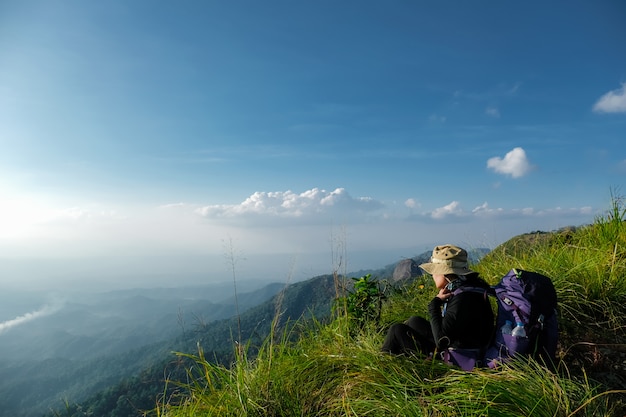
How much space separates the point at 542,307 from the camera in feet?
10.2

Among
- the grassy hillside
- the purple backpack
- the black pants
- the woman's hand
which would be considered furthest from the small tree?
the purple backpack

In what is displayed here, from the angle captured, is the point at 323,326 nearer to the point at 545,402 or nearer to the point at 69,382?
the point at 545,402

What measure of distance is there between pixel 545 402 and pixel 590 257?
12.0 feet

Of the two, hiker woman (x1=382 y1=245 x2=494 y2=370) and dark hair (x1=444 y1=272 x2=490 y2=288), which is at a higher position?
dark hair (x1=444 y1=272 x2=490 y2=288)

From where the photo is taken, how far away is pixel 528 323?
3.09 meters

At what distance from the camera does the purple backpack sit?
3076 mm

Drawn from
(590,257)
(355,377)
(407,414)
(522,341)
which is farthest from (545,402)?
(590,257)

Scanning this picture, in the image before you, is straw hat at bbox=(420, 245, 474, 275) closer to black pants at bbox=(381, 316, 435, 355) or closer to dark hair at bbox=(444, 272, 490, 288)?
dark hair at bbox=(444, 272, 490, 288)

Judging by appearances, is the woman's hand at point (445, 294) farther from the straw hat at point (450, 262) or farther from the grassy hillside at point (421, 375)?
the grassy hillside at point (421, 375)

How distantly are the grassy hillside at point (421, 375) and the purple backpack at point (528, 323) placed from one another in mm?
138

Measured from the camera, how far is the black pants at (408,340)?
3564 mm

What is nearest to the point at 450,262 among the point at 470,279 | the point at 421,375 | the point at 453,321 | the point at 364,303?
the point at 470,279

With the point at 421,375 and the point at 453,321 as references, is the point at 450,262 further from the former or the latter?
the point at 421,375

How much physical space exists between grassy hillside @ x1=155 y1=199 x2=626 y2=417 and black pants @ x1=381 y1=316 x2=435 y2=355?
155 mm
